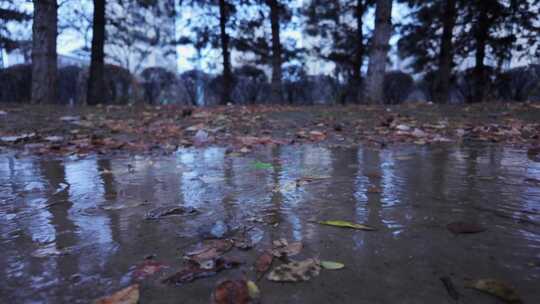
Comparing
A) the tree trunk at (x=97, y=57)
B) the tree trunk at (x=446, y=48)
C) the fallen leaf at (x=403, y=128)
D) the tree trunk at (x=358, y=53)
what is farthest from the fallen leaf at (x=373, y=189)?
the tree trunk at (x=358, y=53)

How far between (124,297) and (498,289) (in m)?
0.85

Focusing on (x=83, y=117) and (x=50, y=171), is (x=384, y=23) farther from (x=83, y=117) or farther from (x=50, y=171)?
(x=50, y=171)

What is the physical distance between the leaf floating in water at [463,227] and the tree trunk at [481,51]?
12.5m

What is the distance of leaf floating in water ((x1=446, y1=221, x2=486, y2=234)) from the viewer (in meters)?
1.13

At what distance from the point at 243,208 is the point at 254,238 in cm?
30

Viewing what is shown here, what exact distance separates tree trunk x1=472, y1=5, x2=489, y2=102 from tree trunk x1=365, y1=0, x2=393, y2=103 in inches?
239

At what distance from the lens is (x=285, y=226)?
1202 millimetres

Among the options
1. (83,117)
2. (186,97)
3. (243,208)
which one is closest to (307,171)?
(243,208)

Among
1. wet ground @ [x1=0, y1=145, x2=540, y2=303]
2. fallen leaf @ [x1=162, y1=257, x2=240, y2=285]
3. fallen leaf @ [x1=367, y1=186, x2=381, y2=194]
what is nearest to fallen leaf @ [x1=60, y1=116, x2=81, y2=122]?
wet ground @ [x1=0, y1=145, x2=540, y2=303]

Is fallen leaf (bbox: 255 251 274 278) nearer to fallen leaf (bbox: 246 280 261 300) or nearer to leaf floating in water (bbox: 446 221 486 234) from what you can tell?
fallen leaf (bbox: 246 280 261 300)

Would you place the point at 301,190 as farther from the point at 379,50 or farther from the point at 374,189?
the point at 379,50

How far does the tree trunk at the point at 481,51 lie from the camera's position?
11.2m

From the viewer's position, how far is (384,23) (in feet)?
23.0

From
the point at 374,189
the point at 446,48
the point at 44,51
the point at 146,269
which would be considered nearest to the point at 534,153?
the point at 374,189
